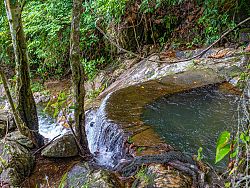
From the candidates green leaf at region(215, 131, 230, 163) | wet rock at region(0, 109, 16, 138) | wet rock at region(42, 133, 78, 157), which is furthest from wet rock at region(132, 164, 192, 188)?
wet rock at region(0, 109, 16, 138)

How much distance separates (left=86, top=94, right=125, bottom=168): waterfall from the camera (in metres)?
3.96

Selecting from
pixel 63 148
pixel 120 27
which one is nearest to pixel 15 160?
pixel 63 148

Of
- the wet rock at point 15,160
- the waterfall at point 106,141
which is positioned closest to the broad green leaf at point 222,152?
the waterfall at point 106,141

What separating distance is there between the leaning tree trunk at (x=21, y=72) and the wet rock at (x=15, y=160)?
10.4 inches

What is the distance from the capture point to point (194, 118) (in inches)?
182

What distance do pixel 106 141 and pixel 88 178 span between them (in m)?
1.09

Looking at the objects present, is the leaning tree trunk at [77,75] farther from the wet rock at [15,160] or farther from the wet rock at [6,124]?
the wet rock at [6,124]

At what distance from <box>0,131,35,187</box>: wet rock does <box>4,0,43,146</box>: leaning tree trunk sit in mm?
264

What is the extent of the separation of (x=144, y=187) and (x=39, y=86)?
7905 millimetres

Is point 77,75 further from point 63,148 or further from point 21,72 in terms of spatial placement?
point 63,148

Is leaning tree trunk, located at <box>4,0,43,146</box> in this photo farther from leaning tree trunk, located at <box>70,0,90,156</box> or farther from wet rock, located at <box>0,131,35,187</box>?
leaning tree trunk, located at <box>70,0,90,156</box>

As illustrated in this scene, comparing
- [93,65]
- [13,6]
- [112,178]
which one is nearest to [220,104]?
[112,178]

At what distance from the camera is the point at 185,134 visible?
418 centimetres

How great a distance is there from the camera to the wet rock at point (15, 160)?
371 centimetres
